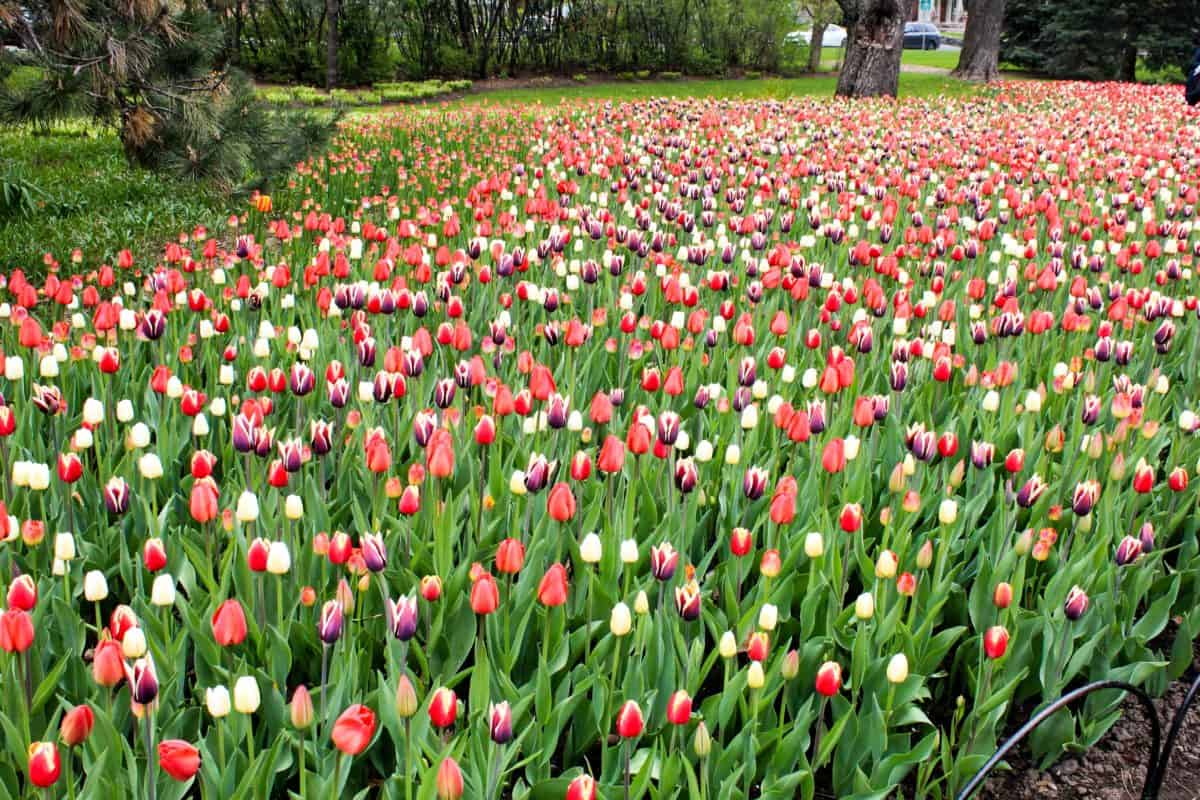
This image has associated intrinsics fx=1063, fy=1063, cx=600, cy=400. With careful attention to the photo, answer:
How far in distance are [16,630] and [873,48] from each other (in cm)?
1819

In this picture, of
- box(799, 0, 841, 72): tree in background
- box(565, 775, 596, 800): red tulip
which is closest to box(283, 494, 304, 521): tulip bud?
box(565, 775, 596, 800): red tulip

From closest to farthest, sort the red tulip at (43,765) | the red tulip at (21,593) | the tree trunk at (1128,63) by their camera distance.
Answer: the red tulip at (43,765) → the red tulip at (21,593) → the tree trunk at (1128,63)

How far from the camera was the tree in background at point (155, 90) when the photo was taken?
580 centimetres

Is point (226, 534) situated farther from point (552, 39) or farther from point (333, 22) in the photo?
point (552, 39)

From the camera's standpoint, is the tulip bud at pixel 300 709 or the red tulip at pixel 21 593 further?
the red tulip at pixel 21 593

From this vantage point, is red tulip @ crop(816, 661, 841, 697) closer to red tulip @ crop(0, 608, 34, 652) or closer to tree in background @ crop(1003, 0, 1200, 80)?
red tulip @ crop(0, 608, 34, 652)

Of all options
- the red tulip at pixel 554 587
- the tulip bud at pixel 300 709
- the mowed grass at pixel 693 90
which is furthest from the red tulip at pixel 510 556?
the mowed grass at pixel 693 90

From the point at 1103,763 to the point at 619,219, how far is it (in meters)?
5.07

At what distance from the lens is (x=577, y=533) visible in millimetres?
3000

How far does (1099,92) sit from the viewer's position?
20.7 m

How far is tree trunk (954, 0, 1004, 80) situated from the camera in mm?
25734

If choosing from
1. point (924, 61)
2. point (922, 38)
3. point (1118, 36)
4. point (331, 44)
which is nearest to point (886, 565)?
point (331, 44)

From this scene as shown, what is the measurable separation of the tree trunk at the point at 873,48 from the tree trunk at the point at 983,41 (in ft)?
29.4

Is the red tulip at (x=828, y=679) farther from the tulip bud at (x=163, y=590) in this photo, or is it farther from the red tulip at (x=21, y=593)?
the red tulip at (x=21, y=593)
